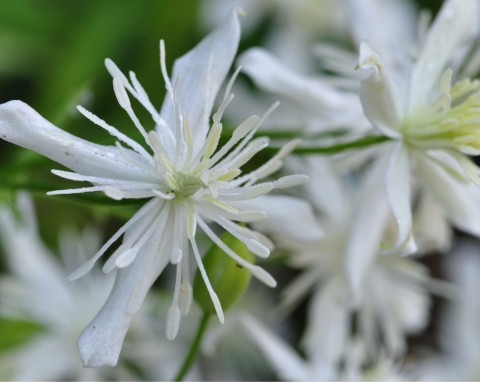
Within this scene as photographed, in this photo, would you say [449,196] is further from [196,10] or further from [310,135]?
[196,10]

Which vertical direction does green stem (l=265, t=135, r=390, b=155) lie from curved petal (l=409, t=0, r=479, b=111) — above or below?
below

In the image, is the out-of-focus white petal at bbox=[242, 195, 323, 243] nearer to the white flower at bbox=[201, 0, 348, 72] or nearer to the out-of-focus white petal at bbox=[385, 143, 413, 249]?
the out-of-focus white petal at bbox=[385, 143, 413, 249]

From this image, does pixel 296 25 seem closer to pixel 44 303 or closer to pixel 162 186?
pixel 44 303

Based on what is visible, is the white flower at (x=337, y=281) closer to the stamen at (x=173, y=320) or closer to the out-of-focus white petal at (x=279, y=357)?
the out-of-focus white petal at (x=279, y=357)

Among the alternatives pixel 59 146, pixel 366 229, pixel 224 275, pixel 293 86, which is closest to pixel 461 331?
pixel 366 229

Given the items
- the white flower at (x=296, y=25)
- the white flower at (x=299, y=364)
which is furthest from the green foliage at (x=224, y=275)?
the white flower at (x=296, y=25)

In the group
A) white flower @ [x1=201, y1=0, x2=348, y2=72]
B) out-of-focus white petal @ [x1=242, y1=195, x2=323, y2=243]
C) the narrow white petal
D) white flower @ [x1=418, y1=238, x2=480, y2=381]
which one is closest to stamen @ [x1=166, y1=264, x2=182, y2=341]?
the narrow white petal
